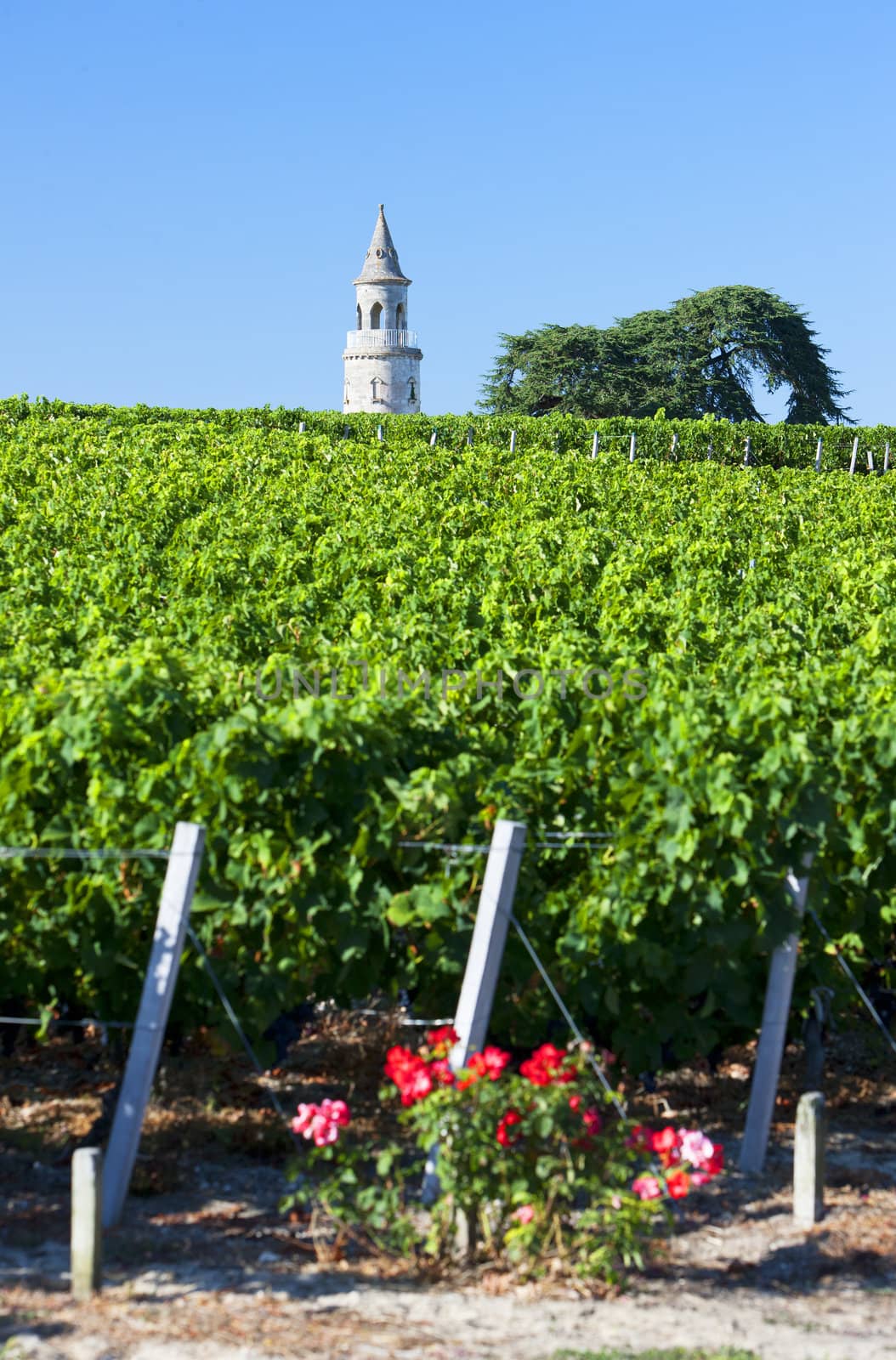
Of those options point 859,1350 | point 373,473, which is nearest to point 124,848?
point 859,1350

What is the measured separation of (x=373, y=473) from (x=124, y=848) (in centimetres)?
1611

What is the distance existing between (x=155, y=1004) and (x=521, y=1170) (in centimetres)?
145

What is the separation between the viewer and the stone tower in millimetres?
62250

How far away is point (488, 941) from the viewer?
5.07 meters

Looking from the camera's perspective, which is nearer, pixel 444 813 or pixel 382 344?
pixel 444 813

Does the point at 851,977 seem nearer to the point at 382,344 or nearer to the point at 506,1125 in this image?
the point at 506,1125

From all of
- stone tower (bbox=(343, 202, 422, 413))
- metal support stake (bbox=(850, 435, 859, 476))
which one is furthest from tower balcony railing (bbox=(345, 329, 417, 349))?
metal support stake (bbox=(850, 435, 859, 476))

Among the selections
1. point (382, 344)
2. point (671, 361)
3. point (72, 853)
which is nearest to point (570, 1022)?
point (72, 853)

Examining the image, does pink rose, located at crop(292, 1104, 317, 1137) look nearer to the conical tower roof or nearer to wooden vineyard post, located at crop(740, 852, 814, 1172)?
wooden vineyard post, located at crop(740, 852, 814, 1172)

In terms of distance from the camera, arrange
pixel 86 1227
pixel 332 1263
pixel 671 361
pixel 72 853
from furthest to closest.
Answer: pixel 671 361 < pixel 72 853 < pixel 332 1263 < pixel 86 1227

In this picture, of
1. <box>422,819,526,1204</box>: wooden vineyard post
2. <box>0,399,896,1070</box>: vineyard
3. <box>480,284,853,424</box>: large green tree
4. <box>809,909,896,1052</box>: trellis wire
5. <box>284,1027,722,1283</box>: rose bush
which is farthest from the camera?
<box>480,284,853,424</box>: large green tree

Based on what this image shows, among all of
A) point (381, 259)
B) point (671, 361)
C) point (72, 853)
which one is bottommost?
point (72, 853)

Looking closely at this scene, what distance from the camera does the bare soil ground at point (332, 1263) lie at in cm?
400

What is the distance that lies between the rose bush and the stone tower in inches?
2322
